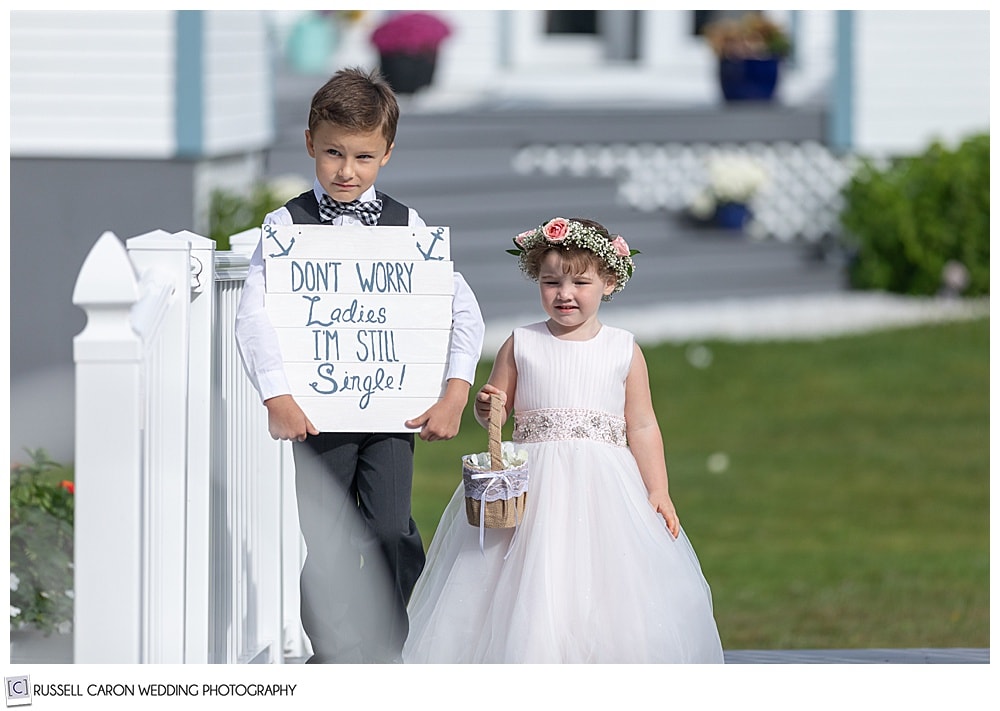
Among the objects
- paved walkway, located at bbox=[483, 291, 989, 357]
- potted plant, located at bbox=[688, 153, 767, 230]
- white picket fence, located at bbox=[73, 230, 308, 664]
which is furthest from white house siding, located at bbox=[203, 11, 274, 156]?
white picket fence, located at bbox=[73, 230, 308, 664]

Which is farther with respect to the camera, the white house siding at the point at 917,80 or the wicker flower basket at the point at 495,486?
the white house siding at the point at 917,80

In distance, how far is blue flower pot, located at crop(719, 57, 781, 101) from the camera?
457 inches

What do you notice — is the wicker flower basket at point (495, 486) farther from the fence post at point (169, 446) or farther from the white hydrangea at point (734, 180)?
the white hydrangea at point (734, 180)

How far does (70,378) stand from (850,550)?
4.71 metres

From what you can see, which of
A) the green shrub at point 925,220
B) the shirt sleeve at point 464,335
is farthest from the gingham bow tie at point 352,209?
the green shrub at point 925,220

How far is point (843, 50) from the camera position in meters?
10.9

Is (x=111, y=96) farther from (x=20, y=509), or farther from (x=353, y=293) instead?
(x=353, y=293)

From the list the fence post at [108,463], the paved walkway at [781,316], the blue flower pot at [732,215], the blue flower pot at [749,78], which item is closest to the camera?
the fence post at [108,463]

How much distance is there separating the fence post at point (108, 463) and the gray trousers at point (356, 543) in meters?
0.59

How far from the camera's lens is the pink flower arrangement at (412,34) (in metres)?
11.7

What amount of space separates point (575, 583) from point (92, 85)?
6.31 meters

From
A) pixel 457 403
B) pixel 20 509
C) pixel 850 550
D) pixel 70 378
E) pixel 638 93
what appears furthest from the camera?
pixel 638 93
